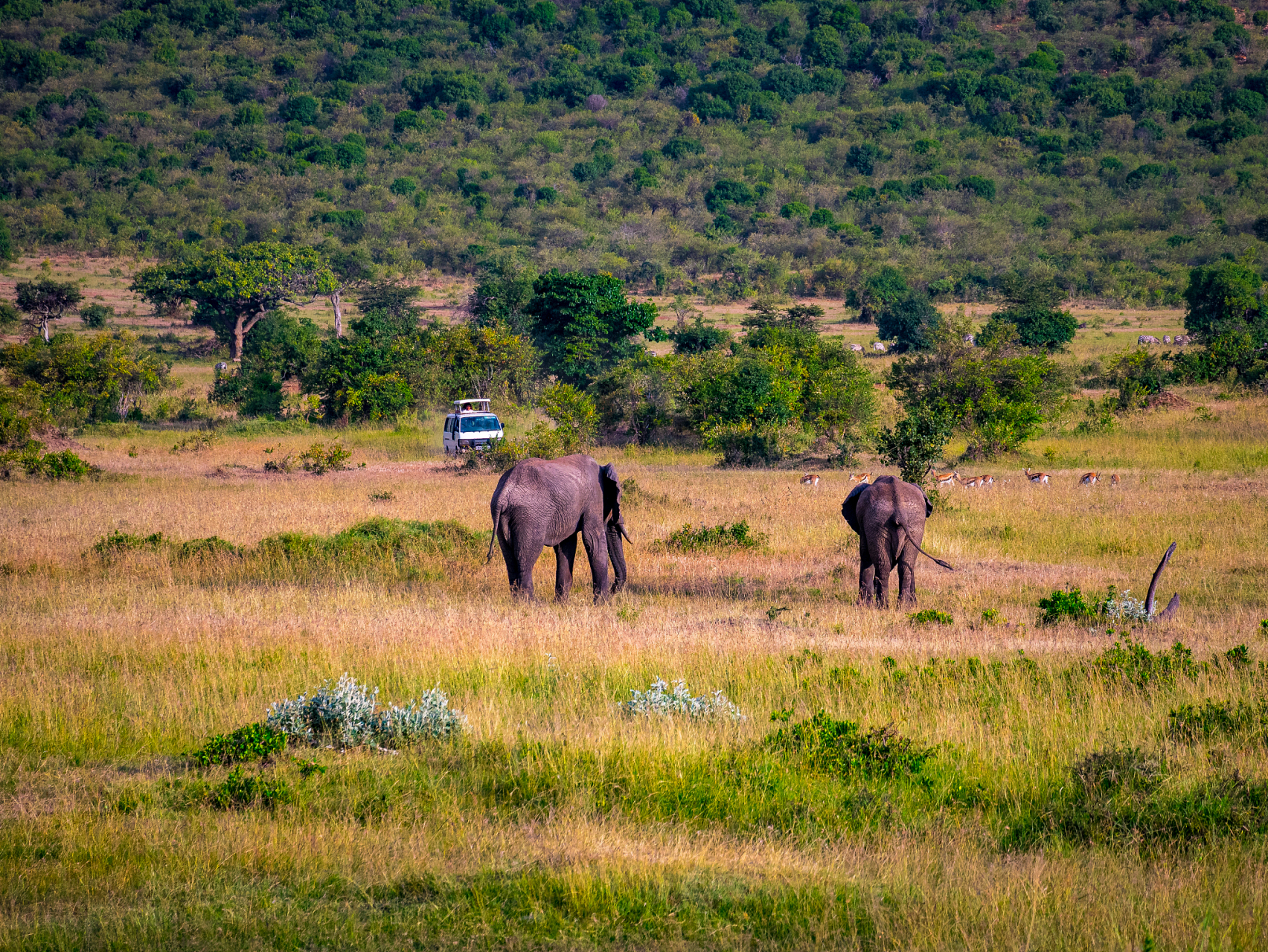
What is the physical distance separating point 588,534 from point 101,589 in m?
6.19

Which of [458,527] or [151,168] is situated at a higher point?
[151,168]

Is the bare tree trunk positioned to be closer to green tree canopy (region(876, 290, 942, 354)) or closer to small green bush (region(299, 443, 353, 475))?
small green bush (region(299, 443, 353, 475))

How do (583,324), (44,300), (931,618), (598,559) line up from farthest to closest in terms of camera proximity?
(44,300) < (583,324) < (598,559) < (931,618)

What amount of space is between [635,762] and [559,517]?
6661 mm

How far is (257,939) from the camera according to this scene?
5.13 metres

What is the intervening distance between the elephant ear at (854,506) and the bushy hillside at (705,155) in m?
64.2

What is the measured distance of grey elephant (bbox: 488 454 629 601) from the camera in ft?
44.1

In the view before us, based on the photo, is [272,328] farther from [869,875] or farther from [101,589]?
[869,875]

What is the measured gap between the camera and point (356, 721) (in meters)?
8.01

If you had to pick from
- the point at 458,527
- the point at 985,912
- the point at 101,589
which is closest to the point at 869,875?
the point at 985,912

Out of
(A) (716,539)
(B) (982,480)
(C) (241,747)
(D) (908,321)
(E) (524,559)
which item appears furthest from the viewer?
(D) (908,321)

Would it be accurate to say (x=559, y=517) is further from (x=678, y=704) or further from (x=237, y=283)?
(x=237, y=283)

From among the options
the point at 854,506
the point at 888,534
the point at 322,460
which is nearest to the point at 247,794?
the point at 888,534

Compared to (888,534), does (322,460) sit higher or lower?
higher
